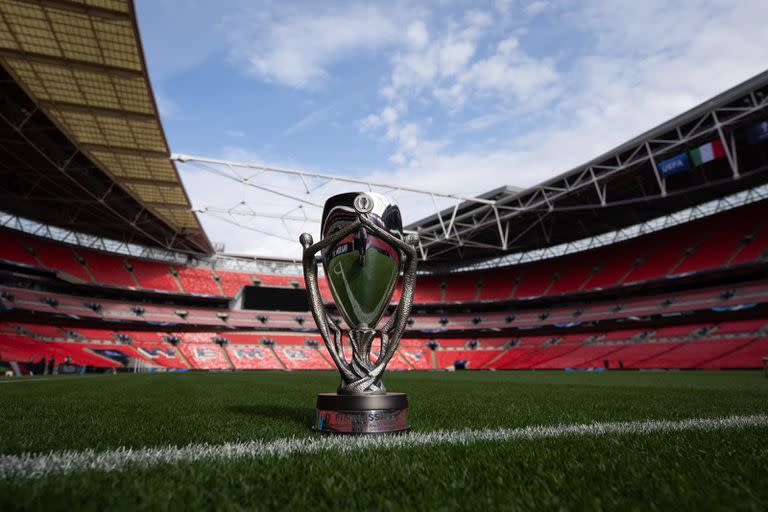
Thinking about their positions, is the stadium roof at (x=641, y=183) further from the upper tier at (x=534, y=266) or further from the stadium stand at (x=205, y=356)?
the stadium stand at (x=205, y=356)

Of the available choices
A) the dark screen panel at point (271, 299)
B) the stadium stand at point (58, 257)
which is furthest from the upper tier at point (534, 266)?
the dark screen panel at point (271, 299)

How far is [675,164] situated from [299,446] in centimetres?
2310

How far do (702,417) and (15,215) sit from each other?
41131 mm


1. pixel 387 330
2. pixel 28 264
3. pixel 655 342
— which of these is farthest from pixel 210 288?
pixel 387 330

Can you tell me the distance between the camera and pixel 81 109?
16.2 m

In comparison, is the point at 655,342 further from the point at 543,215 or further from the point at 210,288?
the point at 210,288

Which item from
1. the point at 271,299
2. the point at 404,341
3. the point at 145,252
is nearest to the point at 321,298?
the point at 404,341

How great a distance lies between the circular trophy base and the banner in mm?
22174

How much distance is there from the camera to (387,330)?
11.3ft

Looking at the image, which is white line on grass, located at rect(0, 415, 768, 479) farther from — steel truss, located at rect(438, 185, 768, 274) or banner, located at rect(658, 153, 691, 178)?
steel truss, located at rect(438, 185, 768, 274)

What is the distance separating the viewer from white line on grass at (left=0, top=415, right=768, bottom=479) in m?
1.88

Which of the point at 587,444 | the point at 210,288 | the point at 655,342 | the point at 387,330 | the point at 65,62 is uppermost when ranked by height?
the point at 65,62

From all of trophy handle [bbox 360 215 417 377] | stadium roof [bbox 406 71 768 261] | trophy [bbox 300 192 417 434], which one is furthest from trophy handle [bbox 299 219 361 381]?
stadium roof [bbox 406 71 768 261]

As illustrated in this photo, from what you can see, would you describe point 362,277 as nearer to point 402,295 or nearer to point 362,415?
point 402,295
